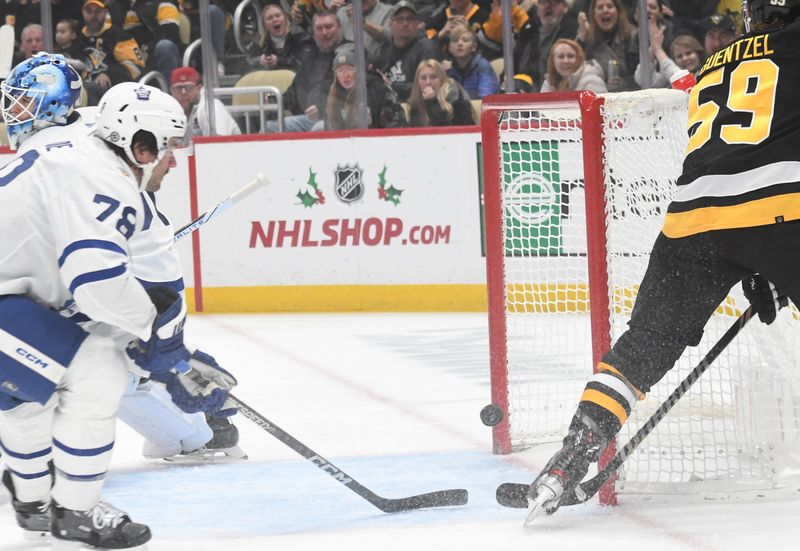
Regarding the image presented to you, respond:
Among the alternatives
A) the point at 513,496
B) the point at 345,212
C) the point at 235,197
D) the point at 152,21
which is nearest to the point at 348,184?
the point at 345,212

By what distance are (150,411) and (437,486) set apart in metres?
0.81

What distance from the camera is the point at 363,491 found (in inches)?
115

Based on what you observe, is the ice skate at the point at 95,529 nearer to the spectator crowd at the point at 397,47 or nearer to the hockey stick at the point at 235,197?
the hockey stick at the point at 235,197

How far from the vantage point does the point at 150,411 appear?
Result: 11.4ft

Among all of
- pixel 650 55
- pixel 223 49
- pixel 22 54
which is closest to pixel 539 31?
pixel 650 55

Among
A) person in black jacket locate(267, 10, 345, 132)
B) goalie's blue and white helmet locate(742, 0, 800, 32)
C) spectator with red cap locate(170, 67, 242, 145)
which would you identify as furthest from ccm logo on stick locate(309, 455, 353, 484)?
spectator with red cap locate(170, 67, 242, 145)

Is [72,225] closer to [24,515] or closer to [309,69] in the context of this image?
[24,515]

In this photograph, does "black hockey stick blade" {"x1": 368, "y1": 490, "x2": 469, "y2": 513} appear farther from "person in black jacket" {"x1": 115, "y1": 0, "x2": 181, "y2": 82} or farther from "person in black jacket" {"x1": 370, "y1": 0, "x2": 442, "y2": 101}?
"person in black jacket" {"x1": 115, "y1": 0, "x2": 181, "y2": 82}

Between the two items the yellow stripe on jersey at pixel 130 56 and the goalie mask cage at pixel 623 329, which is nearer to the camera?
the goalie mask cage at pixel 623 329

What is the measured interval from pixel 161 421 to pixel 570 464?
1260 mm

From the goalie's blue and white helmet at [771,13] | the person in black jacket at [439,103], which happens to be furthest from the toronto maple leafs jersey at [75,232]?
the person in black jacket at [439,103]

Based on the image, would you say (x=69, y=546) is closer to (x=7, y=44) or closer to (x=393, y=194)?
(x=393, y=194)

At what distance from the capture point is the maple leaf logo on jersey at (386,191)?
21.7 ft

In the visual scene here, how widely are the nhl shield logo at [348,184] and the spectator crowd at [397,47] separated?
0.82 ft
